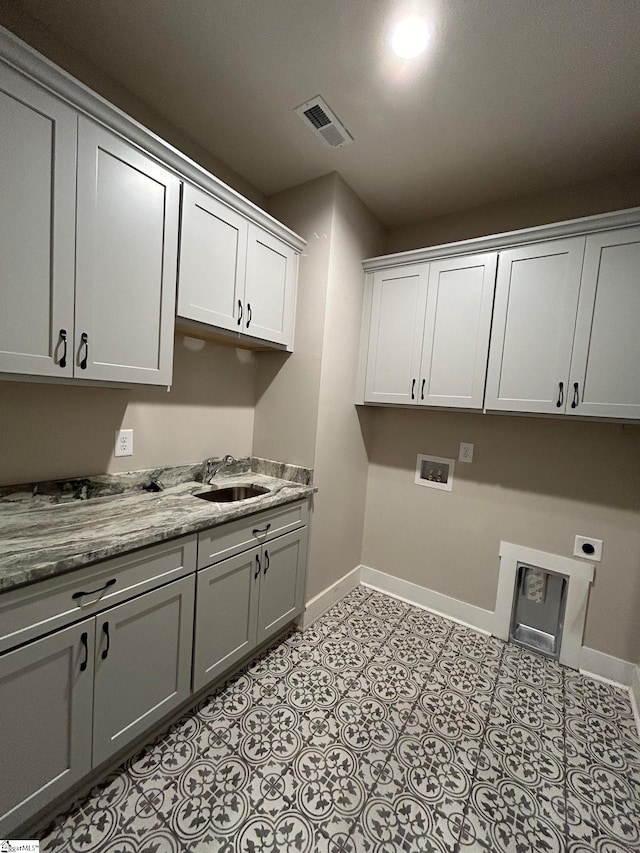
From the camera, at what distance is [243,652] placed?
1773 mm

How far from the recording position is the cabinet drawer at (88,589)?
3.16ft

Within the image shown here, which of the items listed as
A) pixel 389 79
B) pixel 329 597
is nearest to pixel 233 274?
pixel 389 79

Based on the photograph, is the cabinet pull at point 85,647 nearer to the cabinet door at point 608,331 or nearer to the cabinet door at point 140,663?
the cabinet door at point 140,663

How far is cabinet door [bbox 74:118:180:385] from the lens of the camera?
1.26 m

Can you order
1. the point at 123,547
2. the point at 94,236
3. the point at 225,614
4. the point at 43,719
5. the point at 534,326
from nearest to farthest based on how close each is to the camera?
the point at 43,719
the point at 123,547
the point at 94,236
the point at 225,614
the point at 534,326

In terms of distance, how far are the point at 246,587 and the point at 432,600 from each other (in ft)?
4.99

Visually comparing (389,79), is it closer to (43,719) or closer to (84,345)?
(84,345)

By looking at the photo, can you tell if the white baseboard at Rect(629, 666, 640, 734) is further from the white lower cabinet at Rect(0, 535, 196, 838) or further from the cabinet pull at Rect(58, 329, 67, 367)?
the cabinet pull at Rect(58, 329, 67, 367)

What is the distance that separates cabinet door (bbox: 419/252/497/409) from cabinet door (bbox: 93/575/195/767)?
175 cm

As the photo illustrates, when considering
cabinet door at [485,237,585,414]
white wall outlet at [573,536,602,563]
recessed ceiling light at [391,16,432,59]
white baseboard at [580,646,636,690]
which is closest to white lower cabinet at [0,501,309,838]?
cabinet door at [485,237,585,414]

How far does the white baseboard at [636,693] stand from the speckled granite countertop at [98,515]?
78.5 inches

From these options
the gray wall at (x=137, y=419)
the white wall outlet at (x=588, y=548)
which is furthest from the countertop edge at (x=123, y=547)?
the white wall outlet at (x=588, y=548)

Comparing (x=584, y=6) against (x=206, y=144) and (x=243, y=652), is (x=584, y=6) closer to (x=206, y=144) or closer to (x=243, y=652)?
(x=206, y=144)

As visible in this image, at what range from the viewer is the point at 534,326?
1891 millimetres
